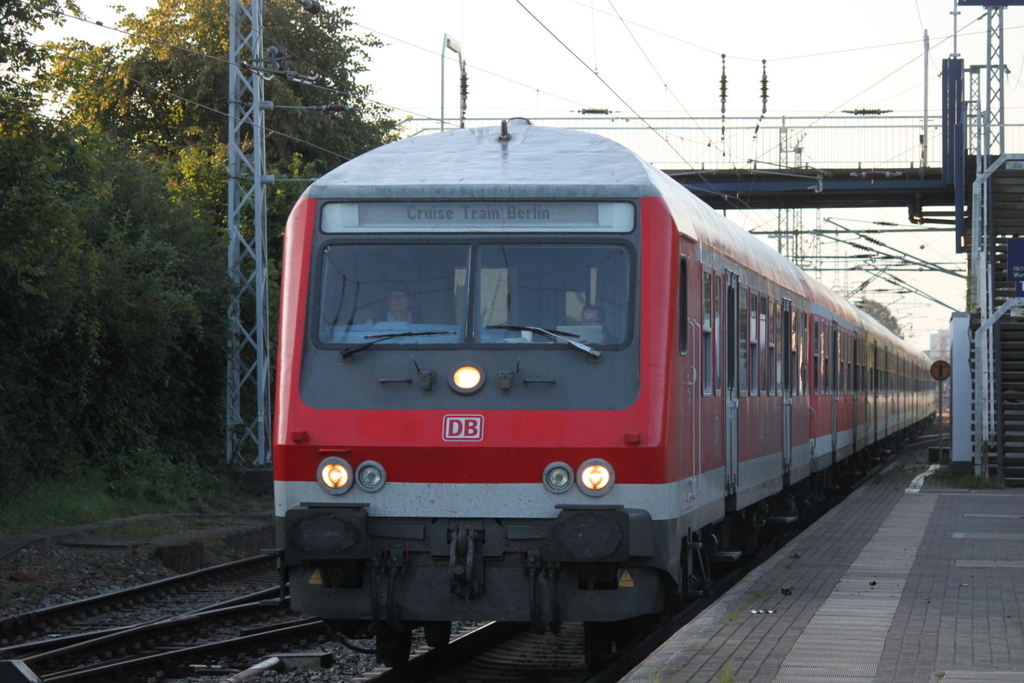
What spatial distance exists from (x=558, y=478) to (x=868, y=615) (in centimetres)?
281

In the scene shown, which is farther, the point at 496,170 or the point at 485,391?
the point at 496,170

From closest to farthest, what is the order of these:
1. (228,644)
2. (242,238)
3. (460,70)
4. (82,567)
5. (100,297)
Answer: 1. (228,644)
2. (82,567)
3. (100,297)
4. (242,238)
5. (460,70)

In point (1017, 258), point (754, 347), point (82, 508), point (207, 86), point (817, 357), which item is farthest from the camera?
point (207, 86)

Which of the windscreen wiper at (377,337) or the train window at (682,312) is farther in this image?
the train window at (682,312)

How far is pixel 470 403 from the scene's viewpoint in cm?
800

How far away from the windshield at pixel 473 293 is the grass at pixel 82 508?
959 cm

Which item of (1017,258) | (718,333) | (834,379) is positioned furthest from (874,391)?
(718,333)

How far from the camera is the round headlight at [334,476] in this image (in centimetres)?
798

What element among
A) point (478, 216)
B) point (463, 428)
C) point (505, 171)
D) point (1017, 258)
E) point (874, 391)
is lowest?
point (463, 428)

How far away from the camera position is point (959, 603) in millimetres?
10172

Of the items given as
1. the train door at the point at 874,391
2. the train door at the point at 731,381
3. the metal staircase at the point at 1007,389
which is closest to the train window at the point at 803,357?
the train door at the point at 731,381

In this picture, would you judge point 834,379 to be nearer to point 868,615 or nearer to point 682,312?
point 868,615

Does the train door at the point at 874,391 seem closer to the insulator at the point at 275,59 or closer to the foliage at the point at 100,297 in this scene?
the foliage at the point at 100,297

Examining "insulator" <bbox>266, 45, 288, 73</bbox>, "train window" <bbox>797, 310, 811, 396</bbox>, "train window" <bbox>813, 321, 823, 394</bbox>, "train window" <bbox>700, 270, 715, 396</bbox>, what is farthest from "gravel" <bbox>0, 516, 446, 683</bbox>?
"train window" <bbox>813, 321, 823, 394</bbox>
